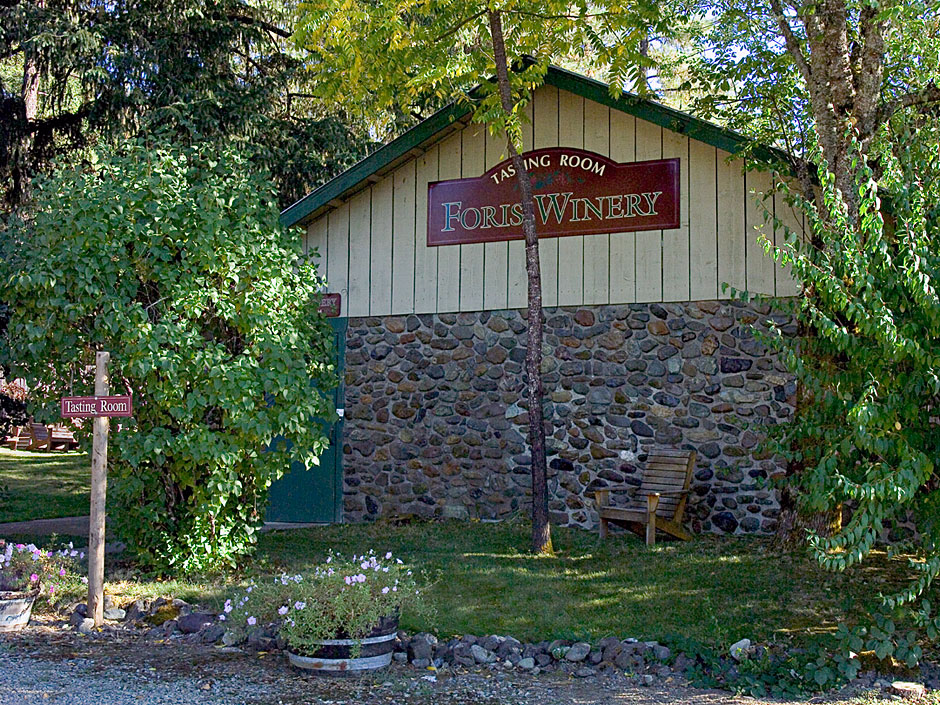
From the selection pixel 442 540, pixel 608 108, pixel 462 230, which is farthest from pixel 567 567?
pixel 608 108

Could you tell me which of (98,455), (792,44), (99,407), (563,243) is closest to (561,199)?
(563,243)

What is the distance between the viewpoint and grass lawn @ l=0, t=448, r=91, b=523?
42.1ft

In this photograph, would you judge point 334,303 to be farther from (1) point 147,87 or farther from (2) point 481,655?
(2) point 481,655

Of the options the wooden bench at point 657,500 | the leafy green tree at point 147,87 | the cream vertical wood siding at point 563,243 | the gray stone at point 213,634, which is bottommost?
the gray stone at point 213,634

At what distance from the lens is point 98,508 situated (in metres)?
6.67

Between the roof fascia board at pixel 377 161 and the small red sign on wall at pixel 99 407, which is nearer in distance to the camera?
the small red sign on wall at pixel 99 407

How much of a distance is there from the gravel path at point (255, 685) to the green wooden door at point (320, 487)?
5.38 meters

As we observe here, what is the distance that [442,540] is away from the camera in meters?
9.38

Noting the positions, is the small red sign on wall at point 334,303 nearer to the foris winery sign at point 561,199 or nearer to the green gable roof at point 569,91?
the green gable roof at point 569,91

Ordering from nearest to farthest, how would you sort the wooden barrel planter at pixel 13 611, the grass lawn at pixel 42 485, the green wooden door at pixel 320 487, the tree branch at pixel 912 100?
the wooden barrel planter at pixel 13 611 < the tree branch at pixel 912 100 < the green wooden door at pixel 320 487 < the grass lawn at pixel 42 485

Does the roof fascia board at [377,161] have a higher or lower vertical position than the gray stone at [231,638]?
higher

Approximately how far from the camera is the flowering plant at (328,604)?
5.39 meters

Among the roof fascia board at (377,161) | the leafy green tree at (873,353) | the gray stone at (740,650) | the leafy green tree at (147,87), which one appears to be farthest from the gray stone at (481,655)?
the leafy green tree at (147,87)

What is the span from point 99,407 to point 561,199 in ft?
18.1
